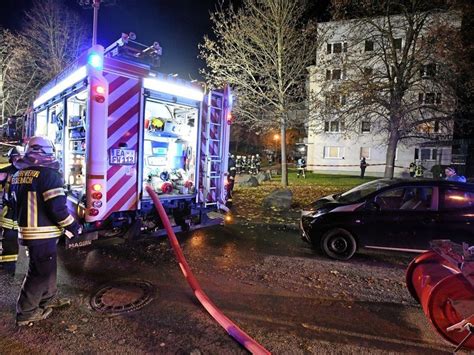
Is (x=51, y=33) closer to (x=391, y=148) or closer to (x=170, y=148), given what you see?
(x=170, y=148)

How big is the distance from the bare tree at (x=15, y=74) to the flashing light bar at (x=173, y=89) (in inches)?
868

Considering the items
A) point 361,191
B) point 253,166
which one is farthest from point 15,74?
point 361,191

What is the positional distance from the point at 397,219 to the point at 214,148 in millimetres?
3374

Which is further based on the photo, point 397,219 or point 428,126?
point 428,126

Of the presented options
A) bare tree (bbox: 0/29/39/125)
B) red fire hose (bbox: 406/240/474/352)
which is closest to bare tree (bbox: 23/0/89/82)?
bare tree (bbox: 0/29/39/125)

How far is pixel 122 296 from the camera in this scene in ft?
13.4

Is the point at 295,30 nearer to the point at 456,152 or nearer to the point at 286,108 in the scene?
the point at 286,108

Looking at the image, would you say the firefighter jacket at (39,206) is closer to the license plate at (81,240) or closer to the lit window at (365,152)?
the license plate at (81,240)

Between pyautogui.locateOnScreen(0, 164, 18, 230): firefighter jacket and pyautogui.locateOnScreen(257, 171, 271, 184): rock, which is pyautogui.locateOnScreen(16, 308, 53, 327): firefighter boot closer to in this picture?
pyautogui.locateOnScreen(0, 164, 18, 230): firefighter jacket

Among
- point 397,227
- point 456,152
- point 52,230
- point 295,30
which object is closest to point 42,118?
point 52,230

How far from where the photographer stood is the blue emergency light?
172 inches

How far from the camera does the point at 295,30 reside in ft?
49.9

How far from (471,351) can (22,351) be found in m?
4.06

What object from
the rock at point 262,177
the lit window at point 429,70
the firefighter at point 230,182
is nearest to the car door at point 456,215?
the firefighter at point 230,182
